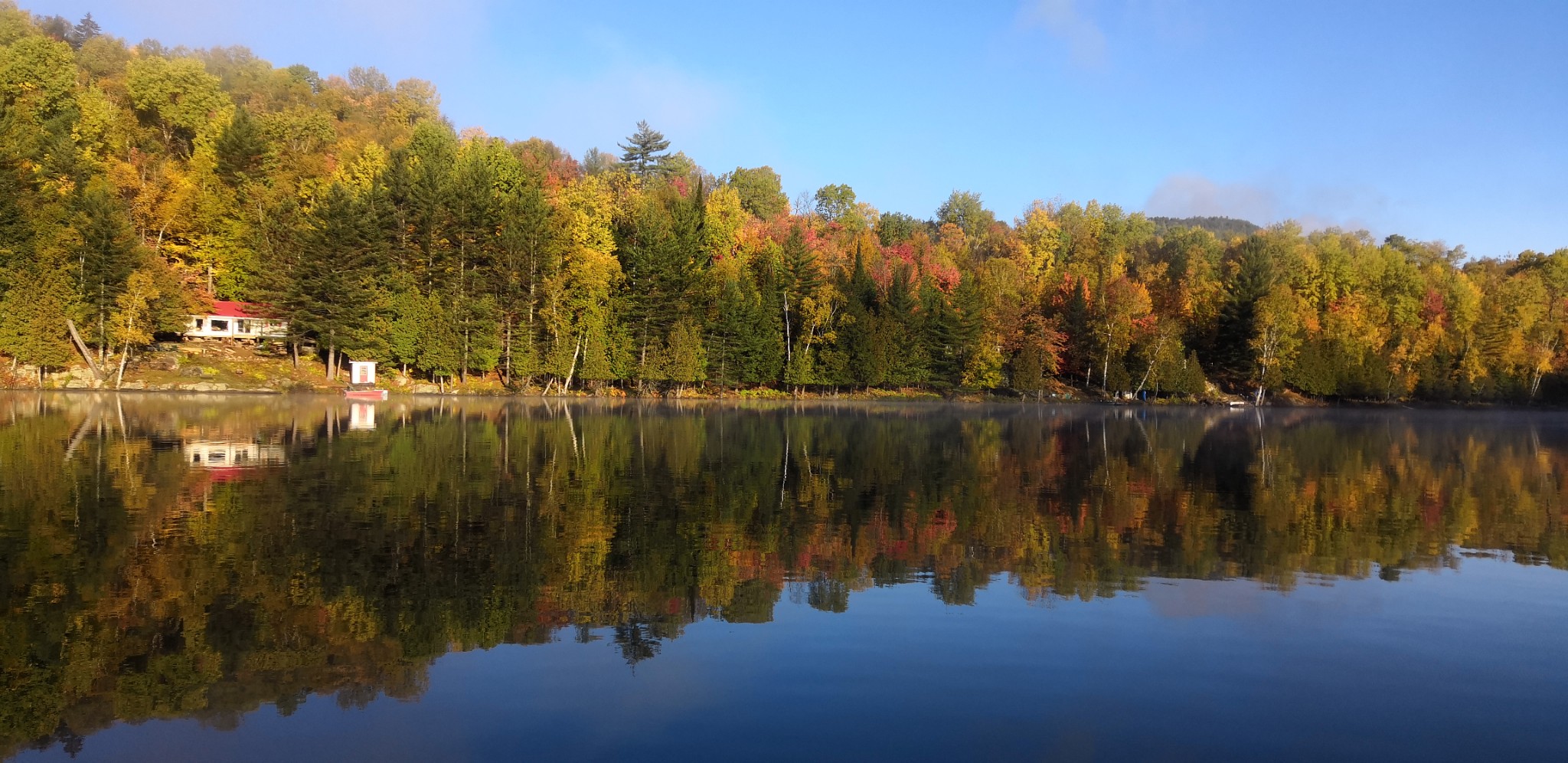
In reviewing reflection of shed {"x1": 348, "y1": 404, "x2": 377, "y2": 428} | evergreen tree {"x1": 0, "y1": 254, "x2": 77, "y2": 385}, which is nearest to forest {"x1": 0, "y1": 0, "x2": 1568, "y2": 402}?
evergreen tree {"x1": 0, "y1": 254, "x2": 77, "y2": 385}

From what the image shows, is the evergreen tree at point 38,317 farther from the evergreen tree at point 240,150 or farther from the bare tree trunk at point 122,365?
the evergreen tree at point 240,150

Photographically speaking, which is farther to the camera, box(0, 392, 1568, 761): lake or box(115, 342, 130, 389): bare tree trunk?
box(115, 342, 130, 389): bare tree trunk

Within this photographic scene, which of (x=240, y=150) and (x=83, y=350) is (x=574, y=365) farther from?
(x=240, y=150)

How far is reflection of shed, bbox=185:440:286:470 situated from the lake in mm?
360

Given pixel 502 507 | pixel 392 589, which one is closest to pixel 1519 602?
pixel 392 589

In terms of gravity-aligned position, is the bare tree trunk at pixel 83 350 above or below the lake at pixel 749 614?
above

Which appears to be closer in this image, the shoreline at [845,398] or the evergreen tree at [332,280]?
the shoreline at [845,398]

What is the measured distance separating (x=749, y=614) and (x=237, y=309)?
6773 centimetres

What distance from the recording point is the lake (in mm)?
7621

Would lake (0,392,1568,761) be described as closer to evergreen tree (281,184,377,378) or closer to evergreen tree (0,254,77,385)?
evergreen tree (0,254,77,385)

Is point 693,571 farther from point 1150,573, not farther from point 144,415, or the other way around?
point 144,415

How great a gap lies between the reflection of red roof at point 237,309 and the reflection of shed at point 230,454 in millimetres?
42953

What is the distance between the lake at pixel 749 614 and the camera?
→ 7.62 meters

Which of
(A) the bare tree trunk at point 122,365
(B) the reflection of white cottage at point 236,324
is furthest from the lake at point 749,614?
(B) the reflection of white cottage at point 236,324
